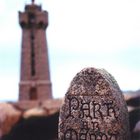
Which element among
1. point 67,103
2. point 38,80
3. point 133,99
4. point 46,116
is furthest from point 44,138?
point 38,80

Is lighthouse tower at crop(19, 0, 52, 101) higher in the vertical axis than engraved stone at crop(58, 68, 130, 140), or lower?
higher

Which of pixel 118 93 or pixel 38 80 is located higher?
pixel 38 80

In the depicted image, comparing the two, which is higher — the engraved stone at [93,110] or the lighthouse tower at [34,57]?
the lighthouse tower at [34,57]

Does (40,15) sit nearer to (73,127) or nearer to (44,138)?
(44,138)

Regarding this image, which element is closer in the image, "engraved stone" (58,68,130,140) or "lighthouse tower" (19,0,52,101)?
"engraved stone" (58,68,130,140)

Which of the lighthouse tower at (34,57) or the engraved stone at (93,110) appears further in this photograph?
the lighthouse tower at (34,57)
